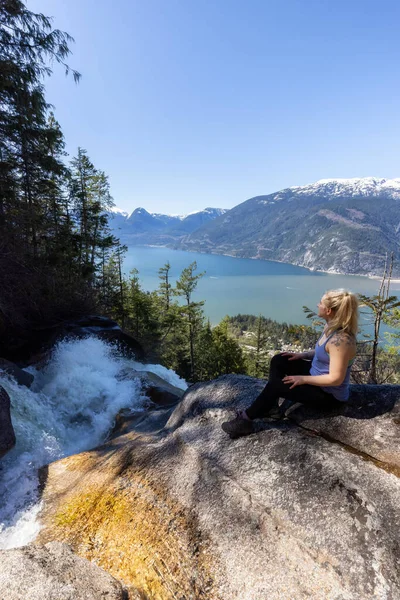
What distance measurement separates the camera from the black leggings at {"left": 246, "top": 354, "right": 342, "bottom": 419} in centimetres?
378

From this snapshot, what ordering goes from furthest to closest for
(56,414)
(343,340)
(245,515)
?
(56,414), (343,340), (245,515)

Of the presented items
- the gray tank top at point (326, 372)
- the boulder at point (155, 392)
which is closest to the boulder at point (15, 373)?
the boulder at point (155, 392)

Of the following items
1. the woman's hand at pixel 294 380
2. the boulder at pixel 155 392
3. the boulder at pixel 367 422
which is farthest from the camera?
the boulder at pixel 155 392

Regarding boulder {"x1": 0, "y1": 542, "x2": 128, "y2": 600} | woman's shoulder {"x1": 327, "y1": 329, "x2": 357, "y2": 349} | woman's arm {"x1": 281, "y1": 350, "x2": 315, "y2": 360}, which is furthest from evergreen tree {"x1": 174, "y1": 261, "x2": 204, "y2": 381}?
boulder {"x1": 0, "y1": 542, "x2": 128, "y2": 600}

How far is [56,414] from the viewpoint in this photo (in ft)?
25.4

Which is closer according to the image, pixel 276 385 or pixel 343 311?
pixel 343 311

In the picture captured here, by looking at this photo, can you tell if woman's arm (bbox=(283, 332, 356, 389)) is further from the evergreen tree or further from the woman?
the evergreen tree

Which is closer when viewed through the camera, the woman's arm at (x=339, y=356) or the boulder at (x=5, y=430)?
the woman's arm at (x=339, y=356)

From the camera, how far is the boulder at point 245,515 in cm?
247

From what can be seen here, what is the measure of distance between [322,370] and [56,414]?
7.26 m

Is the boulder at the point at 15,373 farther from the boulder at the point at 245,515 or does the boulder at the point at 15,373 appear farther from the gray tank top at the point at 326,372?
the gray tank top at the point at 326,372

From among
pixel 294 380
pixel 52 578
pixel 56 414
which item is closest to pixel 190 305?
pixel 56 414

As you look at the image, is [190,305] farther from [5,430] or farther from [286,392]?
[286,392]

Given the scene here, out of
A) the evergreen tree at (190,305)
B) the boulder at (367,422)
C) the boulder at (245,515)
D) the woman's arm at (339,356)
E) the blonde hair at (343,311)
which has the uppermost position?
the blonde hair at (343,311)
